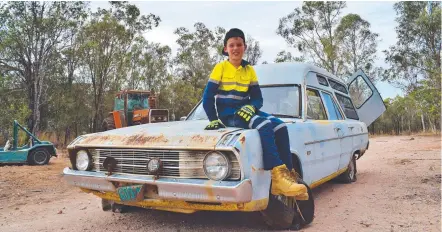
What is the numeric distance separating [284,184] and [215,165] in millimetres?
616

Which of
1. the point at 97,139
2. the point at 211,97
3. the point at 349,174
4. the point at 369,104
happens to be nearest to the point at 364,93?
the point at 369,104

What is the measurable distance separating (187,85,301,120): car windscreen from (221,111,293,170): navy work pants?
1020 millimetres

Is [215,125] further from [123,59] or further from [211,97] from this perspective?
[123,59]

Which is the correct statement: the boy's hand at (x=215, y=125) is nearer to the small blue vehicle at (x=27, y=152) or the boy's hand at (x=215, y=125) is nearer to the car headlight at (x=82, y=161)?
the car headlight at (x=82, y=161)

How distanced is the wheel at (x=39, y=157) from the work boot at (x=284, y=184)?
8.95 meters

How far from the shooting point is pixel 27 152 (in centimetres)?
978

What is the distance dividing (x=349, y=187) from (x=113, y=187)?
3.98 m

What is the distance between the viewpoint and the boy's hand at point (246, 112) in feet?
9.92

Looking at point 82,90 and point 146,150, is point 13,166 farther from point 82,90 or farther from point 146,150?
point 82,90

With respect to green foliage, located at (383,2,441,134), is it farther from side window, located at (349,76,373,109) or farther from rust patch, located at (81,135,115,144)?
rust patch, located at (81,135,115,144)

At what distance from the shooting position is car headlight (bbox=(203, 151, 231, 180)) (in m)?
2.72

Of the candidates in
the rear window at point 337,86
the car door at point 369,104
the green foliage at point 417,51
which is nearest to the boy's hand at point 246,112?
the rear window at point 337,86

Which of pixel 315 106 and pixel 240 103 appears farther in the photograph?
pixel 315 106


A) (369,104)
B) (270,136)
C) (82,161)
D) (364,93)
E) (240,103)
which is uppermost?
(364,93)
